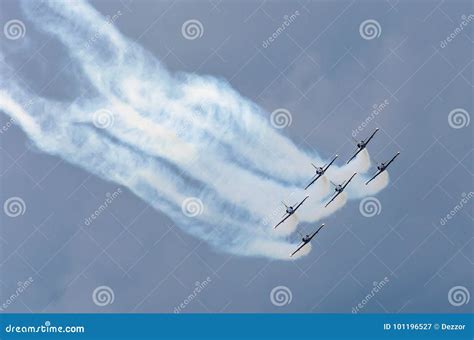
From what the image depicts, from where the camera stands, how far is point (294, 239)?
6159cm

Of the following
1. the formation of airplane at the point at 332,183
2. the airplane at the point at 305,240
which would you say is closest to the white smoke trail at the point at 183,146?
the formation of airplane at the point at 332,183

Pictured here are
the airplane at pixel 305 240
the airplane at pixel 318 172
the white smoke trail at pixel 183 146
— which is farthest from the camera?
Answer: the airplane at pixel 305 240

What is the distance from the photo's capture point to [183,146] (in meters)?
61.1

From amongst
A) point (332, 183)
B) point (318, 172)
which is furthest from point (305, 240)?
point (318, 172)

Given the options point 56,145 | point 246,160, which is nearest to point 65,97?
point 56,145

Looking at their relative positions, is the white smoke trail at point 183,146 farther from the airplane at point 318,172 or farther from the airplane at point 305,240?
the airplane at point 305,240

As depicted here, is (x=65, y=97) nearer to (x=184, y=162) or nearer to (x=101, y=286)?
(x=184, y=162)

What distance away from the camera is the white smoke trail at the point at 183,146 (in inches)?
2387

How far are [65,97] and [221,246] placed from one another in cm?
1651

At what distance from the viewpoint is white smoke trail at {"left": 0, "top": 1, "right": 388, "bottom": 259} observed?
199 ft

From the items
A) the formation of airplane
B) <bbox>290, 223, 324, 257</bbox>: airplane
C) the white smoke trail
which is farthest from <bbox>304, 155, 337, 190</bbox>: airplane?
<bbox>290, 223, 324, 257</bbox>: airplane

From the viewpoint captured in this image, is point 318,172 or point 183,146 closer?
point 318,172

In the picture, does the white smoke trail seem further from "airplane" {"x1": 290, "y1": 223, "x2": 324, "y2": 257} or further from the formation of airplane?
"airplane" {"x1": 290, "y1": 223, "x2": 324, "y2": 257}

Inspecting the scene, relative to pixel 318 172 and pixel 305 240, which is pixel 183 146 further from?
pixel 305 240
